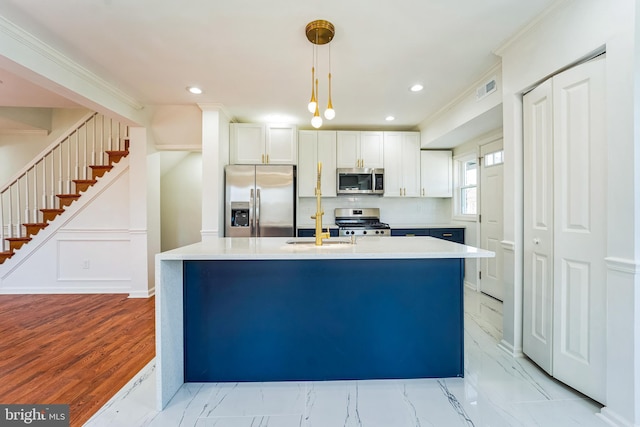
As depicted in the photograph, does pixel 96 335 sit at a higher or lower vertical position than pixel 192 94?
lower

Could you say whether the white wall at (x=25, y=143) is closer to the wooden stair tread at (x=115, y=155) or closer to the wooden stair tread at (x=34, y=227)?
the wooden stair tread at (x=115, y=155)

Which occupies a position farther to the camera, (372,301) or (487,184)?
(487,184)

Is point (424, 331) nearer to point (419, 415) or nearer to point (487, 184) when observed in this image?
point (419, 415)

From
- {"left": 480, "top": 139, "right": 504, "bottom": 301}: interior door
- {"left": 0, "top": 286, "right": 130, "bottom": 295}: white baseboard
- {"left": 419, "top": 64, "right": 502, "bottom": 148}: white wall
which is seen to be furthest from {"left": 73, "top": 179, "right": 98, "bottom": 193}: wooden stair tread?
{"left": 480, "top": 139, "right": 504, "bottom": 301}: interior door

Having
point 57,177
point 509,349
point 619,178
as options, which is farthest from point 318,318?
point 57,177

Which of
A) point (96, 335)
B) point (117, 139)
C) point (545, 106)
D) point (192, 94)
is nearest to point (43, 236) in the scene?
point (117, 139)

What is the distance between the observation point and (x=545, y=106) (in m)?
1.95

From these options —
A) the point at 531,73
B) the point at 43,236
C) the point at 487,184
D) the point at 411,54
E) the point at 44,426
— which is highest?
the point at 411,54

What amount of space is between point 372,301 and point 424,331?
413mm

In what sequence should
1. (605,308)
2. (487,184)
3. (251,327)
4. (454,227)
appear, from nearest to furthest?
(605,308), (251,327), (487,184), (454,227)

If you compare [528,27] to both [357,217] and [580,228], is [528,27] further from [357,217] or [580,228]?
[357,217]

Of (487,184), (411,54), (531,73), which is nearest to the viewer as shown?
(531,73)

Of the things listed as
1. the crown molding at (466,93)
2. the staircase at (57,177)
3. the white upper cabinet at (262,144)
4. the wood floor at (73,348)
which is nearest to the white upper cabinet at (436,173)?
the crown molding at (466,93)

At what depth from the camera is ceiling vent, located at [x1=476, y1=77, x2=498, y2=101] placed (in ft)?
8.77
